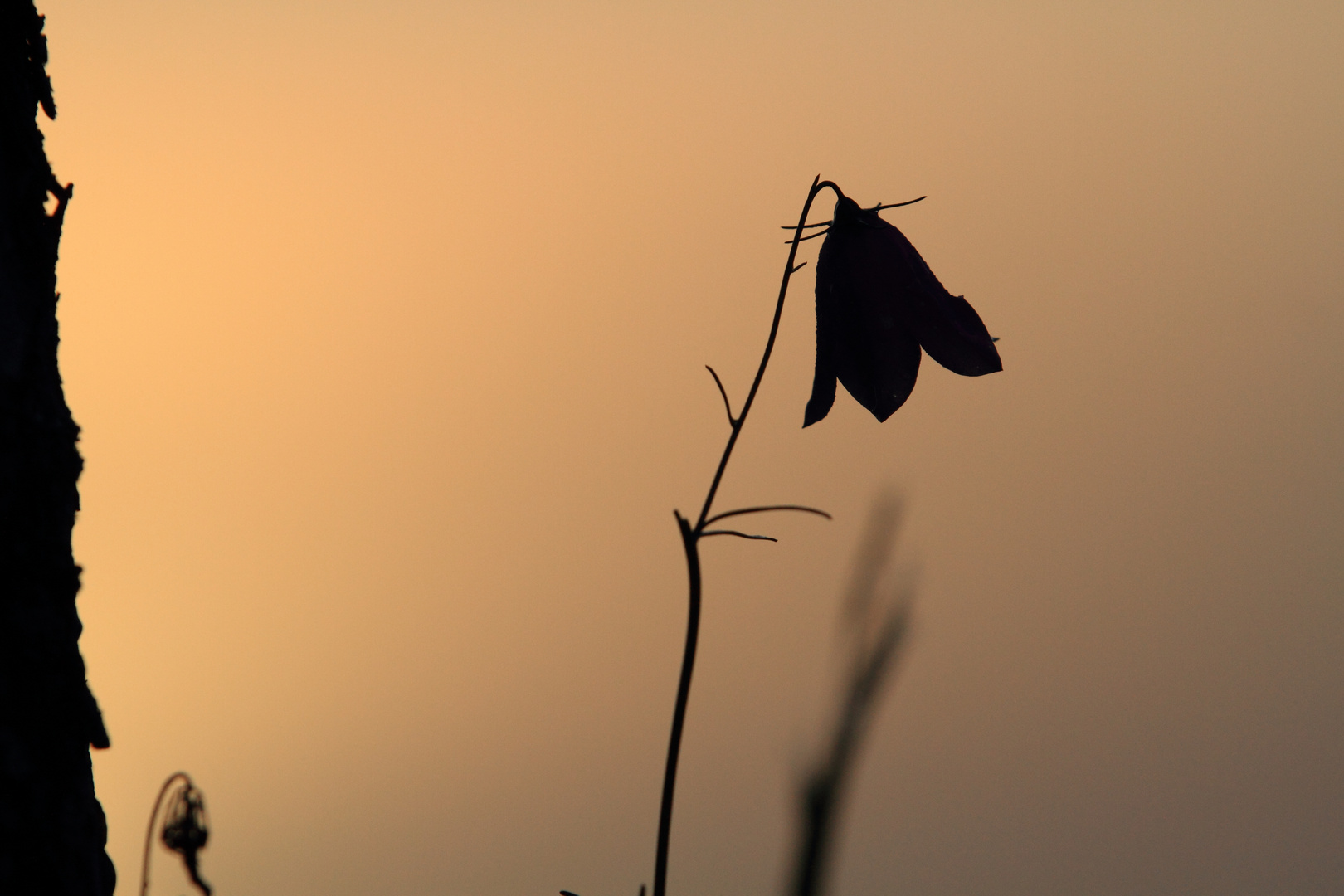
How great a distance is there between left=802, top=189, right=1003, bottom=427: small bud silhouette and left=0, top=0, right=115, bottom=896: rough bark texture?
1.96 ft

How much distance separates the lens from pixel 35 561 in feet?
2.44

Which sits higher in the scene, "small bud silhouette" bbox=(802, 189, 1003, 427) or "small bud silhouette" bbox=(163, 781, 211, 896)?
"small bud silhouette" bbox=(802, 189, 1003, 427)

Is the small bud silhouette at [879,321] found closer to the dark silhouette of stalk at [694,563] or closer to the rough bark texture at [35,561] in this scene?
the dark silhouette of stalk at [694,563]

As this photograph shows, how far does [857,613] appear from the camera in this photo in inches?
14.0

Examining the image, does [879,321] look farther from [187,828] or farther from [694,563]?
[187,828]

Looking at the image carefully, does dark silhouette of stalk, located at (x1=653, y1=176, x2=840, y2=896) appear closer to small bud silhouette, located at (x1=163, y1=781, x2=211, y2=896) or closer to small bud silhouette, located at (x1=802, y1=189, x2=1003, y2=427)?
small bud silhouette, located at (x1=802, y1=189, x2=1003, y2=427)

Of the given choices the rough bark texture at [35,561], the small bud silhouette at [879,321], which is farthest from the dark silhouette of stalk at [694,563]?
the rough bark texture at [35,561]

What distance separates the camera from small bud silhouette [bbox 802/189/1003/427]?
885 millimetres

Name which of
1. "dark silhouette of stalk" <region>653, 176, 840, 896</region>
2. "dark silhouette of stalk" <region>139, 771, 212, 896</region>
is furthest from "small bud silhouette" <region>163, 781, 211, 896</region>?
"dark silhouette of stalk" <region>653, 176, 840, 896</region>

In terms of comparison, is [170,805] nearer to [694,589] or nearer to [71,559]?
[71,559]

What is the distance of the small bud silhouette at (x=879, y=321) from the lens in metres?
0.89

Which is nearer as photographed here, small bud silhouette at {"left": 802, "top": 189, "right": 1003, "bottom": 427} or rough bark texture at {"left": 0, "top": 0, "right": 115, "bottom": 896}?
rough bark texture at {"left": 0, "top": 0, "right": 115, "bottom": 896}

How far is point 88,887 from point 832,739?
0.69 meters

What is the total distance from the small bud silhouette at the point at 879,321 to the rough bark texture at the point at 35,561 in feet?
1.96
